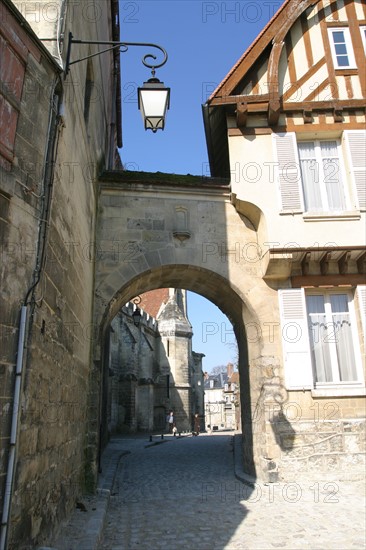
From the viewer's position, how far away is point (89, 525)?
4.72 metres

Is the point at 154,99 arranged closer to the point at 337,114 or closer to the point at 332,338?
the point at 337,114

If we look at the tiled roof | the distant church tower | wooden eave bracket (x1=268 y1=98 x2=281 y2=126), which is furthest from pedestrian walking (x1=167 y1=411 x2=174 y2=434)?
wooden eave bracket (x1=268 y1=98 x2=281 y2=126)

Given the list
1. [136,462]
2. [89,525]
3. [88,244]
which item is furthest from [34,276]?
[136,462]

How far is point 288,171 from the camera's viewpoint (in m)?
8.53

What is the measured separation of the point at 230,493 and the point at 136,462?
472cm

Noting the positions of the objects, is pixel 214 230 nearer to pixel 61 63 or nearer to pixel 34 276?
pixel 61 63

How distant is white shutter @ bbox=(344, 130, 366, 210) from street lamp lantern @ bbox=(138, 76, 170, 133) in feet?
15.5

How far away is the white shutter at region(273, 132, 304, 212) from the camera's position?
8320 millimetres

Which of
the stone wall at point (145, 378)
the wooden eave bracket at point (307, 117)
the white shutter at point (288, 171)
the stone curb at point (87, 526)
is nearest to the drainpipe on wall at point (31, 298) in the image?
the stone curb at point (87, 526)

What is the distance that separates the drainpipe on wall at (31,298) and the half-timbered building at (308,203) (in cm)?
479

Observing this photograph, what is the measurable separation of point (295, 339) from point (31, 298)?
18.5 ft

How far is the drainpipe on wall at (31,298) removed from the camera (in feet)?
9.66

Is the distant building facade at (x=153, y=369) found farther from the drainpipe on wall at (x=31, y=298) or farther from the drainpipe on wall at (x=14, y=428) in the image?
the drainpipe on wall at (x=14, y=428)

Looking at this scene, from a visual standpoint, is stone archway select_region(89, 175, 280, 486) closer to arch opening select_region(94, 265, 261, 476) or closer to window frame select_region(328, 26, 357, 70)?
arch opening select_region(94, 265, 261, 476)
